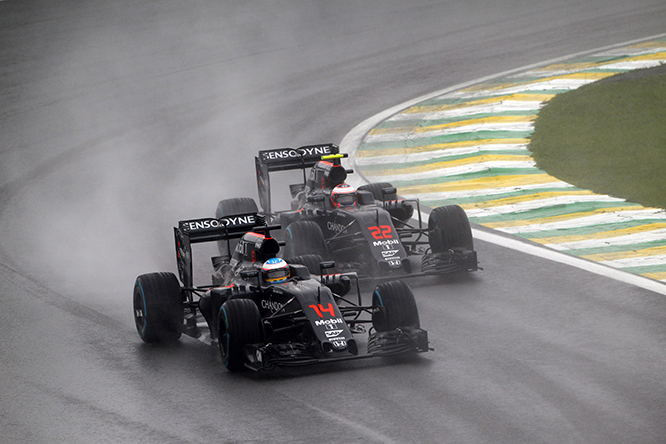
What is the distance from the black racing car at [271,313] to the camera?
11.0 metres

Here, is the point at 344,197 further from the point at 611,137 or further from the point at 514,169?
the point at 611,137

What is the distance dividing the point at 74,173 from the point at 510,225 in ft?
35.9

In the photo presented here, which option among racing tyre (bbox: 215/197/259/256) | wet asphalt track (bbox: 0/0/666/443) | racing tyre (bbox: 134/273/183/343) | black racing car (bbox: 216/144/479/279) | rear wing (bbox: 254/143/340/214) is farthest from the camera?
rear wing (bbox: 254/143/340/214)

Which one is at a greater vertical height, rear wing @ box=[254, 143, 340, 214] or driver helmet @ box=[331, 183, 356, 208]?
rear wing @ box=[254, 143, 340, 214]

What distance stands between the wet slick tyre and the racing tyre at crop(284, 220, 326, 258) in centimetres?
313

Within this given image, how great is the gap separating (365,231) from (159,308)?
3613 mm

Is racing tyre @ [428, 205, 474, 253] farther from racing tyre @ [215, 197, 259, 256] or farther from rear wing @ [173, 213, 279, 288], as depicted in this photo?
racing tyre @ [215, 197, 259, 256]

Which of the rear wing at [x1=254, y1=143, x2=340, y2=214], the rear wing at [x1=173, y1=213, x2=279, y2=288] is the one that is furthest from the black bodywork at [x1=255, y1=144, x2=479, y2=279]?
the rear wing at [x1=173, y1=213, x2=279, y2=288]

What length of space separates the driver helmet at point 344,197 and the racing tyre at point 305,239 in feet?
3.29

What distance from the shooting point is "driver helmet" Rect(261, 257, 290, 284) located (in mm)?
11859

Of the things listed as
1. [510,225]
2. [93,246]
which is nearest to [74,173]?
[93,246]

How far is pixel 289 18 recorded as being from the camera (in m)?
36.0

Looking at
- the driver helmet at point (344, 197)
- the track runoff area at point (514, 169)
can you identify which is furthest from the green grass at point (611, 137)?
the driver helmet at point (344, 197)

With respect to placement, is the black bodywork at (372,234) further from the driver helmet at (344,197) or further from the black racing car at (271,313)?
the black racing car at (271,313)
